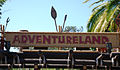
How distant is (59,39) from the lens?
789 cm

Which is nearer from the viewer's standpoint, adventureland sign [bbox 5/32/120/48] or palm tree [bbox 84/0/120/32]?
adventureland sign [bbox 5/32/120/48]

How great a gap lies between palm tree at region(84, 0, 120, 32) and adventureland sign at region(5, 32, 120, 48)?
4.66 metres

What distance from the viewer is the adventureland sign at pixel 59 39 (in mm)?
7855

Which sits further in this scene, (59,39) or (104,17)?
(104,17)

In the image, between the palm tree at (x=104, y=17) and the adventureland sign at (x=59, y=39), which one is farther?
the palm tree at (x=104, y=17)

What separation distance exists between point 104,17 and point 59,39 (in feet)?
20.3

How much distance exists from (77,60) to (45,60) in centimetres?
95

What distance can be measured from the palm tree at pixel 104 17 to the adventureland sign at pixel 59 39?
466 cm

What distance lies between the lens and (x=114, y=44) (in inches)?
310

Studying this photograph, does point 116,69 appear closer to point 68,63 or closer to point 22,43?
point 68,63

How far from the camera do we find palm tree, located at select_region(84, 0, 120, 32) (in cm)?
1256

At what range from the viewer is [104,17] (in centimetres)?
1335

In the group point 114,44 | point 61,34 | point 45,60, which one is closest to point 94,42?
point 114,44

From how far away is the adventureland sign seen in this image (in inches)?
309
